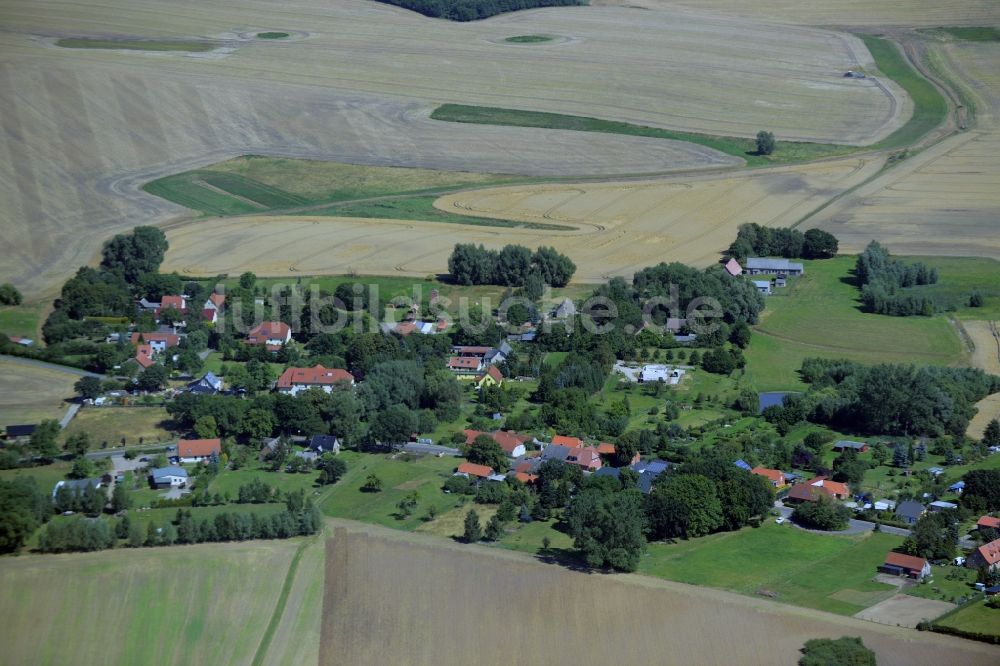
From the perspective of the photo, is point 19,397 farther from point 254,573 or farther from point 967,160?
point 967,160

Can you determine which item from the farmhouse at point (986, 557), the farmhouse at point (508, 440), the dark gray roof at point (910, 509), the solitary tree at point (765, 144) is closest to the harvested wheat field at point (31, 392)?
the farmhouse at point (508, 440)

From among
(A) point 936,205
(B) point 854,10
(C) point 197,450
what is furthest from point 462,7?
(C) point 197,450

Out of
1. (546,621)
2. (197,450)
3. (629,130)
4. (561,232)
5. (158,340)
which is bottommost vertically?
Result: (197,450)

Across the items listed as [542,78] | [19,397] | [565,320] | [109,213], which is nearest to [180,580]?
[19,397]

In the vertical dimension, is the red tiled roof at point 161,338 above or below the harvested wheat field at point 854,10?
below

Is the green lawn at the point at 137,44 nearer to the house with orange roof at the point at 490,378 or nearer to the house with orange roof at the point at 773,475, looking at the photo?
the house with orange roof at the point at 490,378

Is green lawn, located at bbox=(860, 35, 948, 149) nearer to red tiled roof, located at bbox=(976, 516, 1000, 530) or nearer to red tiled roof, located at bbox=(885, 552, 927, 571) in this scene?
red tiled roof, located at bbox=(976, 516, 1000, 530)

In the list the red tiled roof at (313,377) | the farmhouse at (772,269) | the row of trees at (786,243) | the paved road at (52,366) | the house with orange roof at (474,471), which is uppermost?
the row of trees at (786,243)

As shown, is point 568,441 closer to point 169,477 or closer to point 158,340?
point 169,477
